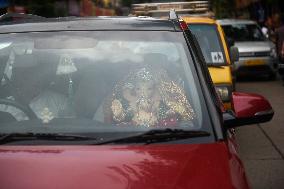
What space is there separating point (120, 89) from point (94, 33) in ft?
1.41

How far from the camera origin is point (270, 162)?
752cm

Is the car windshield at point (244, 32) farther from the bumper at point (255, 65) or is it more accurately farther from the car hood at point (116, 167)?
the car hood at point (116, 167)

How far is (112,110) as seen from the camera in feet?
12.0

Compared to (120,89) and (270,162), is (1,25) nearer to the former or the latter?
(120,89)

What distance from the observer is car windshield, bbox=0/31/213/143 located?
354cm

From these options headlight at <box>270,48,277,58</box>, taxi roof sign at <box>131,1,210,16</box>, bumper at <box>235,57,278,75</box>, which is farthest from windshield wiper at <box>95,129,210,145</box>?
headlight at <box>270,48,277,58</box>

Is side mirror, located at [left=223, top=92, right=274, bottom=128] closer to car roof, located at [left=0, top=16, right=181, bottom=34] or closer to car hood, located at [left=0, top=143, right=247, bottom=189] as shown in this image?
car hood, located at [left=0, top=143, right=247, bottom=189]

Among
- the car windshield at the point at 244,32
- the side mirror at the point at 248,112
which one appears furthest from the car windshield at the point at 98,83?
the car windshield at the point at 244,32

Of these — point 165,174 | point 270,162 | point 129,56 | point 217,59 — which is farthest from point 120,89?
point 217,59

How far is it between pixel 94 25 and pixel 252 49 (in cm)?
1408

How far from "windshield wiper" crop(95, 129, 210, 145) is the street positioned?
10.0ft

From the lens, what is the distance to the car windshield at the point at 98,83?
3535mm

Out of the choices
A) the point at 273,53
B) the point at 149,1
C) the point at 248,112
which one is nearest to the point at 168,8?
the point at 273,53

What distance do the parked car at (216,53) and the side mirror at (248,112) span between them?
137 inches
